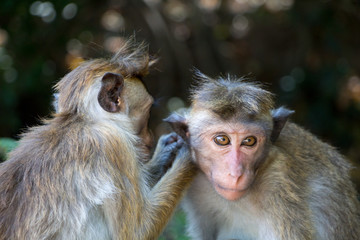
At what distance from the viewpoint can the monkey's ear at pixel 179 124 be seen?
213 inches

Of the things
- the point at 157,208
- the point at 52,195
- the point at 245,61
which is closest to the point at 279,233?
the point at 157,208

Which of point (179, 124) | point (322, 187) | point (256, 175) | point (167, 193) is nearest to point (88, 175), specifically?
point (167, 193)

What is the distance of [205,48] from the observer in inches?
474

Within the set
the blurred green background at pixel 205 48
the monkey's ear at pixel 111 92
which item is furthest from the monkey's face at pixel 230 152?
the blurred green background at pixel 205 48

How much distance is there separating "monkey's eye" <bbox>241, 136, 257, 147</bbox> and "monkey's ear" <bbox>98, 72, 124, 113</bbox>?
1292 millimetres

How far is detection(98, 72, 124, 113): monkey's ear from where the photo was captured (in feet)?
16.9

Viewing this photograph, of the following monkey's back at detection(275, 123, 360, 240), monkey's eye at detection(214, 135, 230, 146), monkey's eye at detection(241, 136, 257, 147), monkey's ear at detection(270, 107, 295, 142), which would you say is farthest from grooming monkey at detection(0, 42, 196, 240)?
monkey's back at detection(275, 123, 360, 240)

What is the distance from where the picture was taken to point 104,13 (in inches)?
438

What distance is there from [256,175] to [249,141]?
48cm

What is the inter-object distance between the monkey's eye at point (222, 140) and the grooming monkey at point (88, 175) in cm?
52

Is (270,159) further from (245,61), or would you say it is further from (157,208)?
(245,61)

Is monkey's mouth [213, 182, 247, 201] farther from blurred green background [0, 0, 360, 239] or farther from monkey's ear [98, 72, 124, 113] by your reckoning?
blurred green background [0, 0, 360, 239]

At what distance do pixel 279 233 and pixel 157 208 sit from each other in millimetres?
1212

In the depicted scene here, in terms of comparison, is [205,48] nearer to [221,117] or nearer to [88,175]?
[221,117]
